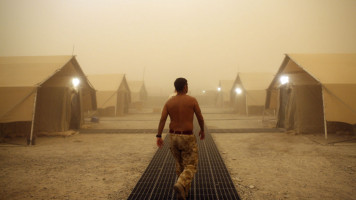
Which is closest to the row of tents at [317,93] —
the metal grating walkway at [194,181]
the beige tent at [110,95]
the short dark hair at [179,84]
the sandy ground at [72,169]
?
the metal grating walkway at [194,181]

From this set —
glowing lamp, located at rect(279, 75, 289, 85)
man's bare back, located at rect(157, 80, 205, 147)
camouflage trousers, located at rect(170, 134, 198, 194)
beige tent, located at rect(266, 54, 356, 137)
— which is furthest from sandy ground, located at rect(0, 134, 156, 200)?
glowing lamp, located at rect(279, 75, 289, 85)

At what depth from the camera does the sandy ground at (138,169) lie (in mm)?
3418

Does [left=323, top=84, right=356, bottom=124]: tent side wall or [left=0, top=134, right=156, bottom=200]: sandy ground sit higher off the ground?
[left=323, top=84, right=356, bottom=124]: tent side wall

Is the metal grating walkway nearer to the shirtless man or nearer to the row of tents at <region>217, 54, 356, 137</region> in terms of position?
the shirtless man

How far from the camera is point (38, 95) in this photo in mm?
8977

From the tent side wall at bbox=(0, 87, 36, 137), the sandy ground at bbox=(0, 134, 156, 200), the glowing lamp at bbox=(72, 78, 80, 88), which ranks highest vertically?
the glowing lamp at bbox=(72, 78, 80, 88)

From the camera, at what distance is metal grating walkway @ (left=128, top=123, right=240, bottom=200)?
129 inches

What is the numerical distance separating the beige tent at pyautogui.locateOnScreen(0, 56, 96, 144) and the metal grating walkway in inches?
223

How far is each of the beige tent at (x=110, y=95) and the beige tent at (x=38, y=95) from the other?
21.3ft

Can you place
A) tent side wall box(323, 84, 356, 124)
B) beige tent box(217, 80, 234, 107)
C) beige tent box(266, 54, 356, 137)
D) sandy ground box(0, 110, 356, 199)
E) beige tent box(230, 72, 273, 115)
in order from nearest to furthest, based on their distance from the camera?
1. sandy ground box(0, 110, 356, 199)
2. tent side wall box(323, 84, 356, 124)
3. beige tent box(266, 54, 356, 137)
4. beige tent box(230, 72, 273, 115)
5. beige tent box(217, 80, 234, 107)

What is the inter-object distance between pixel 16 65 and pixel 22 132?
11.1 ft

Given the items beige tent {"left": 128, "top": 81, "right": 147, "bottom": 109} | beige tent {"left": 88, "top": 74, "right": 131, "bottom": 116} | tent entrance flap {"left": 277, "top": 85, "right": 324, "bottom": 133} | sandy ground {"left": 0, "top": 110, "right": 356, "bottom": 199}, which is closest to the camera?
sandy ground {"left": 0, "top": 110, "right": 356, "bottom": 199}

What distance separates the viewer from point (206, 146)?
264 inches

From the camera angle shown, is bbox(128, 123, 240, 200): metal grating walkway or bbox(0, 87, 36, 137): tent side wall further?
bbox(0, 87, 36, 137): tent side wall
